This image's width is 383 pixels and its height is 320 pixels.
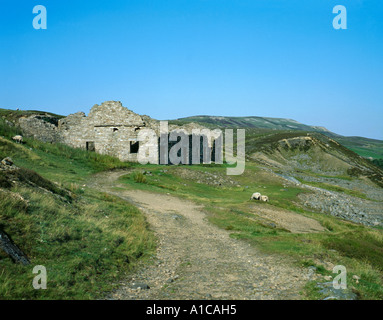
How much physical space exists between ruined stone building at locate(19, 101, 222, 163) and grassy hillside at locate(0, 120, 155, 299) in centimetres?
2062

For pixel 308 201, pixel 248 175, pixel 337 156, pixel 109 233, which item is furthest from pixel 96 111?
pixel 337 156

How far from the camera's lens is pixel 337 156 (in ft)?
275

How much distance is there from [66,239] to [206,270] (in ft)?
14.1

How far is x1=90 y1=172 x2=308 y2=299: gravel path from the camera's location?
7430 mm

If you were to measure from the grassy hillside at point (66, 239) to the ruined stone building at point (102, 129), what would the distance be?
67.6 ft

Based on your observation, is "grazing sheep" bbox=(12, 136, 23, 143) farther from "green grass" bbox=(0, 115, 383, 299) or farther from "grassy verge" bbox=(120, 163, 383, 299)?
"green grass" bbox=(0, 115, 383, 299)

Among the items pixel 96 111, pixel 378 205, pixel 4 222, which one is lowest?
pixel 378 205

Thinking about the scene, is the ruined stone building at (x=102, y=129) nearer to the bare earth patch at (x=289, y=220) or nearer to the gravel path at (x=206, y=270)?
the bare earth patch at (x=289, y=220)

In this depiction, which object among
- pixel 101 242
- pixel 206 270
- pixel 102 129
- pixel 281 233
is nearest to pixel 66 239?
pixel 101 242

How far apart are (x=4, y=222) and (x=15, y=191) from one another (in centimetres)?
288

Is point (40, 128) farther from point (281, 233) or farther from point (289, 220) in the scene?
point (281, 233)

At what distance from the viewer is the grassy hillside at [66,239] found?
21.7 ft

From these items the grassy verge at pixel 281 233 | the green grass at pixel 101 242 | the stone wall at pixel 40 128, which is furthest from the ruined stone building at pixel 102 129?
the green grass at pixel 101 242
